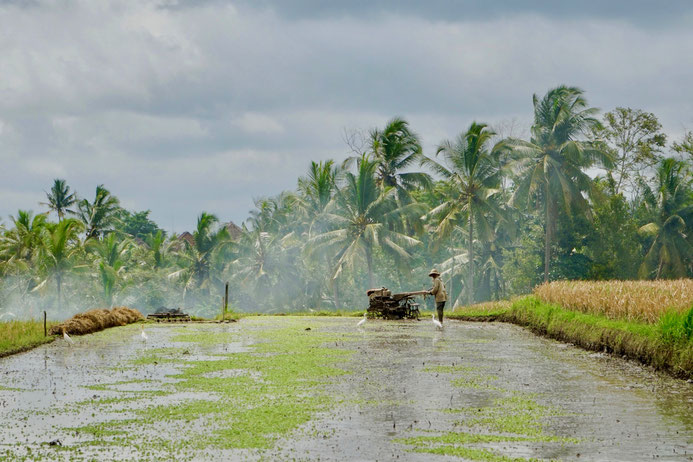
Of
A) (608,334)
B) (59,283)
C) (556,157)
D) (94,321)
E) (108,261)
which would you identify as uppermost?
(556,157)

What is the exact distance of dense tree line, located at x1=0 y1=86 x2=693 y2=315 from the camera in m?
43.7

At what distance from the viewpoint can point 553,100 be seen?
44.6m

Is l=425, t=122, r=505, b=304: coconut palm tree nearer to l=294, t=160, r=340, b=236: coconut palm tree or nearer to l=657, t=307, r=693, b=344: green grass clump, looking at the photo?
l=294, t=160, r=340, b=236: coconut palm tree

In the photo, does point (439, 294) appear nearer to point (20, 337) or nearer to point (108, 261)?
point (20, 337)

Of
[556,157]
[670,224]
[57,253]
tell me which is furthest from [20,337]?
[670,224]

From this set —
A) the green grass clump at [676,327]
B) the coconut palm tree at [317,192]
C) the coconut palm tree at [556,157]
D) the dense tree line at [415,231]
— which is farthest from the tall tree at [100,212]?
the green grass clump at [676,327]

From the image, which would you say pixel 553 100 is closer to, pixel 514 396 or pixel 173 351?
pixel 173 351

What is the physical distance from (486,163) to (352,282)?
566 inches

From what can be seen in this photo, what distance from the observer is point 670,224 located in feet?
154

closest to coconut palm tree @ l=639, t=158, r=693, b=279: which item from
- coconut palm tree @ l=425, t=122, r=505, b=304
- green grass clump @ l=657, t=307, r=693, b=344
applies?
coconut palm tree @ l=425, t=122, r=505, b=304

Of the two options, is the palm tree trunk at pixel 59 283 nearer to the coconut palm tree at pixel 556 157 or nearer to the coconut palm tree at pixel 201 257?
the coconut palm tree at pixel 201 257

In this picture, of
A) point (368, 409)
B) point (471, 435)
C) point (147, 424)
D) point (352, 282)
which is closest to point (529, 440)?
point (471, 435)

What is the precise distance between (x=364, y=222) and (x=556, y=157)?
11069mm

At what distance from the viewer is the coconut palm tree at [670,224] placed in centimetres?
4591
